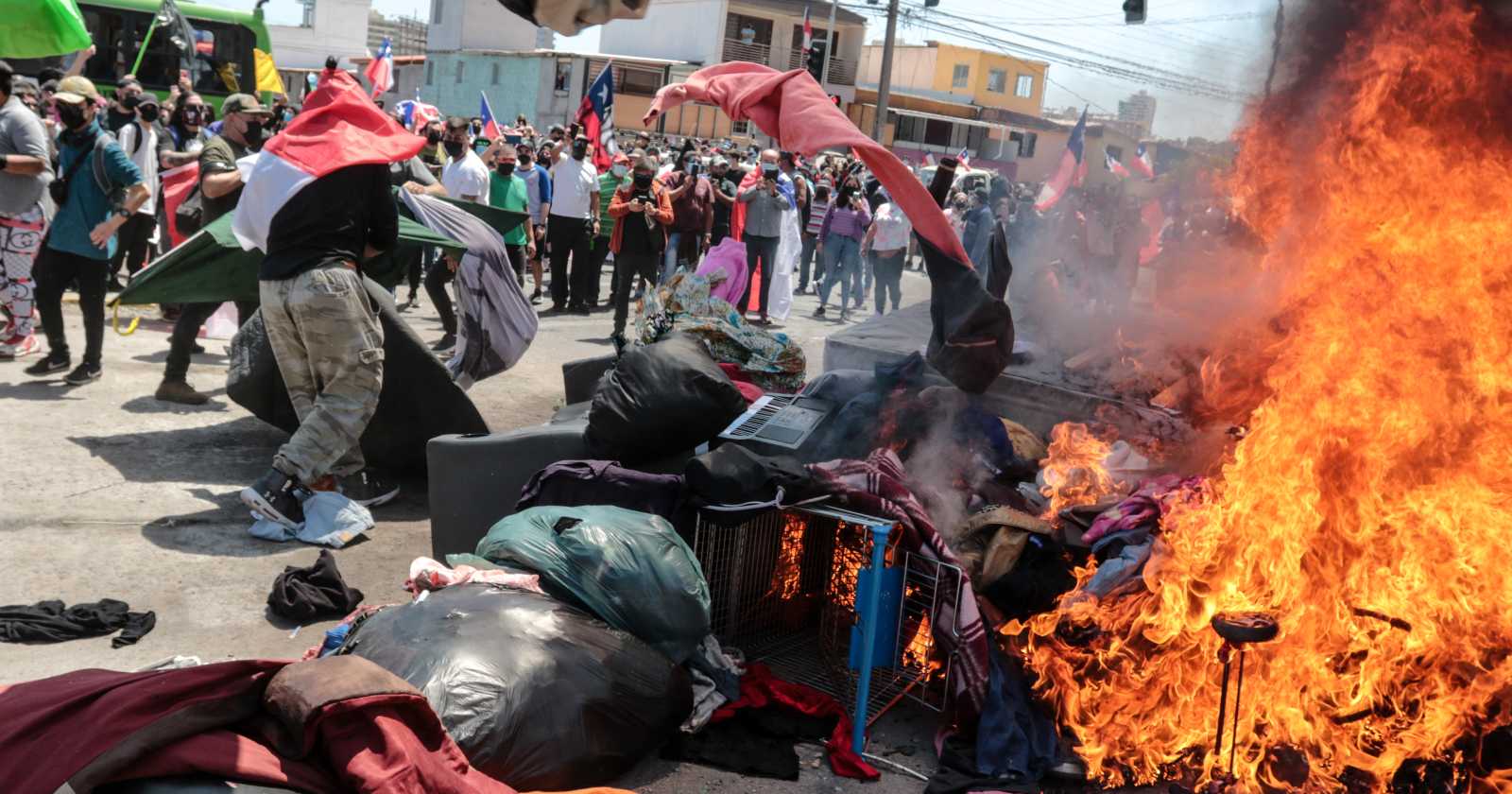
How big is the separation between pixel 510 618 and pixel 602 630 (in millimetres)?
317

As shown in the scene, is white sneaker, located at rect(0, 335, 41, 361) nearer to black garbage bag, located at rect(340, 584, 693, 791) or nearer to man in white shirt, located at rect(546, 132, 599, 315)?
man in white shirt, located at rect(546, 132, 599, 315)

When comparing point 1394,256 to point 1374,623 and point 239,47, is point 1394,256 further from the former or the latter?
point 239,47

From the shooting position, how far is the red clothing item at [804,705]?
3.93m

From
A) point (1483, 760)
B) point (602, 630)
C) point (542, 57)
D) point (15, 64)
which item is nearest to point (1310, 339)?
point (1483, 760)

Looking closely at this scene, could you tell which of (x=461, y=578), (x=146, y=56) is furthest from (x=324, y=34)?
(x=461, y=578)

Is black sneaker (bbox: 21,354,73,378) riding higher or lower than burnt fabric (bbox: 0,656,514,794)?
lower

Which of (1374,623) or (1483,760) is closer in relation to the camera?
(1483,760)

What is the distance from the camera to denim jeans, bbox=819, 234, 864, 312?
51.8ft

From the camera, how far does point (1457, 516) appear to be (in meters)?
4.25

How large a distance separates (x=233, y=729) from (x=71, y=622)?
7.34ft

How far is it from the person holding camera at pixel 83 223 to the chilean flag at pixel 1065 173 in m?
11.7

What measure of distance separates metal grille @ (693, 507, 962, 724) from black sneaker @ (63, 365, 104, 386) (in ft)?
17.9

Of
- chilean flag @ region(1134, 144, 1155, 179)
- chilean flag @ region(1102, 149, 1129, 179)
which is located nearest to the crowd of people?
chilean flag @ region(1102, 149, 1129, 179)

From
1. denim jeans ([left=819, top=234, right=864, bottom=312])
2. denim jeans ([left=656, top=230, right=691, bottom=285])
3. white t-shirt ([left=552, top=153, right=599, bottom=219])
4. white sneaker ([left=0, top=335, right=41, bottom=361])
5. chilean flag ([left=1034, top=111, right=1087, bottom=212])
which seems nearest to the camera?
white sneaker ([left=0, top=335, right=41, bottom=361])
